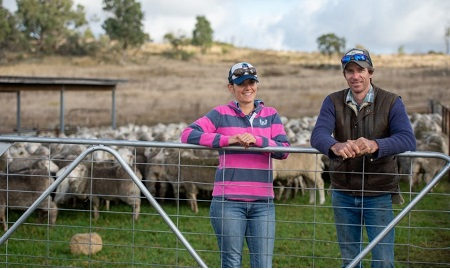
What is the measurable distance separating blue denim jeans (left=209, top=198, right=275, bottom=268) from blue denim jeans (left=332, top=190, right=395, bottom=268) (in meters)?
0.47

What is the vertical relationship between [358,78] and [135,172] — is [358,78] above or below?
above

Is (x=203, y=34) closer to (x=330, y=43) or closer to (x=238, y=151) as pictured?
(x=330, y=43)

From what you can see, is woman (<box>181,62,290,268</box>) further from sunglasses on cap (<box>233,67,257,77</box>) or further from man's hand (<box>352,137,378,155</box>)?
man's hand (<box>352,137,378,155</box>)

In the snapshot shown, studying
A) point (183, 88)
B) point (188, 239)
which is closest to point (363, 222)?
point (188, 239)

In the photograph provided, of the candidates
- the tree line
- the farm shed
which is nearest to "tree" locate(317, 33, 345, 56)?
the tree line

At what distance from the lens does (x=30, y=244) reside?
10023 mm

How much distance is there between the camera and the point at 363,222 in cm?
509

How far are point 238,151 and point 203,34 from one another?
68.5 metres

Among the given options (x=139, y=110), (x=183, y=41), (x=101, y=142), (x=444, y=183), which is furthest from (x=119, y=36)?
(x=101, y=142)

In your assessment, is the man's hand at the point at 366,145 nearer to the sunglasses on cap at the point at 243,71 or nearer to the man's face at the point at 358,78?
the man's face at the point at 358,78

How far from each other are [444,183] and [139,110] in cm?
3468

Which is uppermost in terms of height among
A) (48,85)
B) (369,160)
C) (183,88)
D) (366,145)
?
(183,88)

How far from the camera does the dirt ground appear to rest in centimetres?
4566

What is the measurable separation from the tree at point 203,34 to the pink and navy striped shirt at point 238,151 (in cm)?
6700
